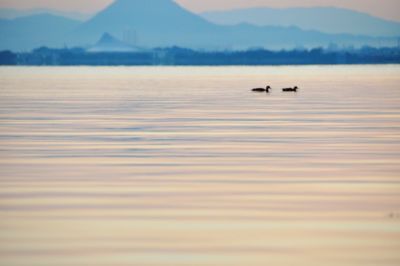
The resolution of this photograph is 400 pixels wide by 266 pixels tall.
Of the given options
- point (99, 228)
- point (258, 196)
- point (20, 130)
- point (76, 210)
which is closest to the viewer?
point (99, 228)

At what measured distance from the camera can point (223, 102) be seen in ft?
146

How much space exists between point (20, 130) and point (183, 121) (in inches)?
190

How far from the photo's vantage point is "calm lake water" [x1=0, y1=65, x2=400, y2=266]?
12.3 meters

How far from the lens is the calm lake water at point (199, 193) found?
12.3 m

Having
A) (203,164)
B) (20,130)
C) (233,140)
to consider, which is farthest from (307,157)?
(20,130)

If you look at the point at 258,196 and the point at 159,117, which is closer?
the point at 258,196

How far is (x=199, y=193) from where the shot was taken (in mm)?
16453

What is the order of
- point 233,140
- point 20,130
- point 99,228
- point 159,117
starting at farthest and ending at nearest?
1. point 159,117
2. point 20,130
3. point 233,140
4. point 99,228

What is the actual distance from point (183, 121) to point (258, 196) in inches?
626

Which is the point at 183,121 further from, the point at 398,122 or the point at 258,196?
the point at 258,196

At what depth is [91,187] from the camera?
17.2 m

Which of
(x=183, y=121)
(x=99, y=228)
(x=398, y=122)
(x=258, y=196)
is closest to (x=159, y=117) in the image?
(x=183, y=121)

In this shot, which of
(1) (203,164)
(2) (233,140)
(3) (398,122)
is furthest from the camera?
(3) (398,122)

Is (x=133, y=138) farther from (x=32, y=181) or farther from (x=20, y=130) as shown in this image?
(x=32, y=181)
